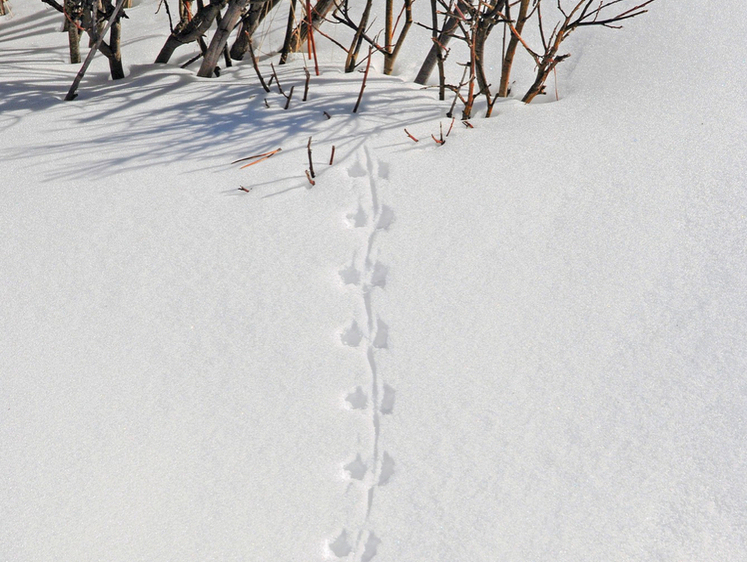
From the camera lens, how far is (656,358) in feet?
4.24

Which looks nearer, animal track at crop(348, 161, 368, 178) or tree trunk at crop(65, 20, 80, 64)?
animal track at crop(348, 161, 368, 178)

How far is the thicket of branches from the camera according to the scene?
1942 mm

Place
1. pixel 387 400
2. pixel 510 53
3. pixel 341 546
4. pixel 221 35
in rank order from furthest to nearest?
pixel 221 35, pixel 510 53, pixel 387 400, pixel 341 546

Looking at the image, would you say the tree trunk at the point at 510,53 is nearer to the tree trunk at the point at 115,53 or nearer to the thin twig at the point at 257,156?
the thin twig at the point at 257,156

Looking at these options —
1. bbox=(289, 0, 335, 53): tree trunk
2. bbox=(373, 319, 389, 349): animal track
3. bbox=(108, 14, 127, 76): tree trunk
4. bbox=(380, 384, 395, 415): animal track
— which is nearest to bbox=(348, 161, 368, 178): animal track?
bbox=(373, 319, 389, 349): animal track

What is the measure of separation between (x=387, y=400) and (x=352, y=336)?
19 centimetres

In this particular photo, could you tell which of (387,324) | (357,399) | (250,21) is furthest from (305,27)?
(357,399)

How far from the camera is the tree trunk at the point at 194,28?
2.15 meters

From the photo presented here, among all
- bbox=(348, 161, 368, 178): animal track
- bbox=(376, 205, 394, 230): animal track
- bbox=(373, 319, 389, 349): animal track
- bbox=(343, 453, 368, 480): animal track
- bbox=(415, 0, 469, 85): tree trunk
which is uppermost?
bbox=(415, 0, 469, 85): tree trunk

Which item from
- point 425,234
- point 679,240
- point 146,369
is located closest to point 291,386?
point 146,369

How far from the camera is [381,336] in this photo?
1413mm

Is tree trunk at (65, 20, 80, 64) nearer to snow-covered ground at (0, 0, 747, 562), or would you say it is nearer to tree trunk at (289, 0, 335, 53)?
snow-covered ground at (0, 0, 747, 562)

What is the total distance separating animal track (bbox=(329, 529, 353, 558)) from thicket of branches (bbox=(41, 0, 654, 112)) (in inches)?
52.5

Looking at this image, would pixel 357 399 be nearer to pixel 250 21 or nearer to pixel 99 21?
pixel 250 21
